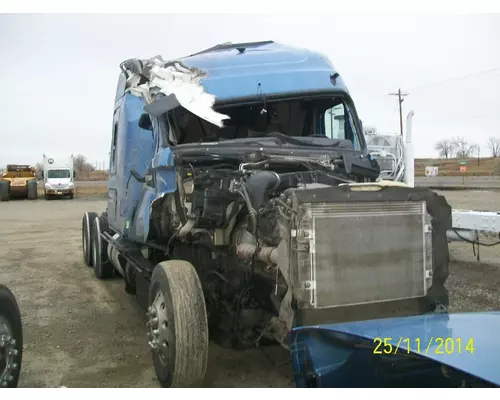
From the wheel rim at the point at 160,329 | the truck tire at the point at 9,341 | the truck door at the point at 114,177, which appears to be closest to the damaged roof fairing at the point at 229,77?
the truck door at the point at 114,177

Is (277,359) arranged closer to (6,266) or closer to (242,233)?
(242,233)

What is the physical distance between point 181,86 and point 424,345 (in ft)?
10.4

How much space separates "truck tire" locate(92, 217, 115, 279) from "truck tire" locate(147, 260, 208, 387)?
4399mm

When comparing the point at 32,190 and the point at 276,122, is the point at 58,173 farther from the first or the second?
the point at 276,122

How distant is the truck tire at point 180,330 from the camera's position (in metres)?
3.49

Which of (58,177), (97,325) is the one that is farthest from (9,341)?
(58,177)

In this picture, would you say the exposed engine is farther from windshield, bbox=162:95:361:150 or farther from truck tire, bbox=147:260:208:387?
windshield, bbox=162:95:361:150

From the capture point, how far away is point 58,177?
30.9m

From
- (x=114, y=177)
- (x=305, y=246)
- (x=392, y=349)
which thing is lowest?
(x=392, y=349)

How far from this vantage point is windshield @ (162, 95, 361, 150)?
4.91m

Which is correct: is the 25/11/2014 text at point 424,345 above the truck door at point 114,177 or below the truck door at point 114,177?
below

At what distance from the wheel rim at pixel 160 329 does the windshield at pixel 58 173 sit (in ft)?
95.9

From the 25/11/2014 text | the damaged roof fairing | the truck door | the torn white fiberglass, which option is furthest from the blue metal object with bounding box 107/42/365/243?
the 25/11/2014 text

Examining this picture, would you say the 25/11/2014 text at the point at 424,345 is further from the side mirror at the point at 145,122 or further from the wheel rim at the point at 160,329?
the side mirror at the point at 145,122
